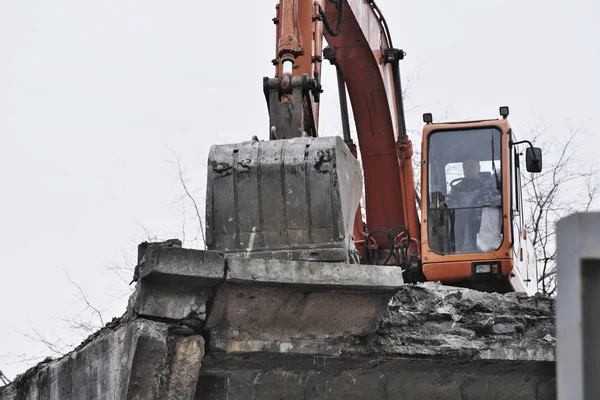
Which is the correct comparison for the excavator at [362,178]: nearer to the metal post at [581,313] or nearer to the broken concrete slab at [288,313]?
the broken concrete slab at [288,313]

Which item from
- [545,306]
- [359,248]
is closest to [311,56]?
[545,306]

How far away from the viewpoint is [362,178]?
766 cm

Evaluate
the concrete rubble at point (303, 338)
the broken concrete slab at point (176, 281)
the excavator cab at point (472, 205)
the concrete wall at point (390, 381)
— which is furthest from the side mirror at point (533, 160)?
the broken concrete slab at point (176, 281)

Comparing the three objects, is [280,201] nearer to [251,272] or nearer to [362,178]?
[251,272]

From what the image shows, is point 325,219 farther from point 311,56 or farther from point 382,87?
point 382,87

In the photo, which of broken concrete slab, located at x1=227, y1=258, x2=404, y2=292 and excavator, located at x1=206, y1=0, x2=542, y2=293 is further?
excavator, located at x1=206, y1=0, x2=542, y2=293

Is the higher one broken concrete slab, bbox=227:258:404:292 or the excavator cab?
the excavator cab

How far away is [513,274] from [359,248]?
5.63 ft

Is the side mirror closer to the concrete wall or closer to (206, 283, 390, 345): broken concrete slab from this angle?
the concrete wall

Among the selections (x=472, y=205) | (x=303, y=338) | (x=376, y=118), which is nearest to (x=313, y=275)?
(x=303, y=338)

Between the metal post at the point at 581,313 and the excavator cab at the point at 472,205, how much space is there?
8.26 metres

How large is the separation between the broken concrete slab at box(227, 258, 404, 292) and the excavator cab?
157 inches

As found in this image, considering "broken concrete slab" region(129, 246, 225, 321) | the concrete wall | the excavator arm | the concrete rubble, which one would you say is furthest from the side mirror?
"broken concrete slab" region(129, 246, 225, 321)

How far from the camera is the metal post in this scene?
146 cm
